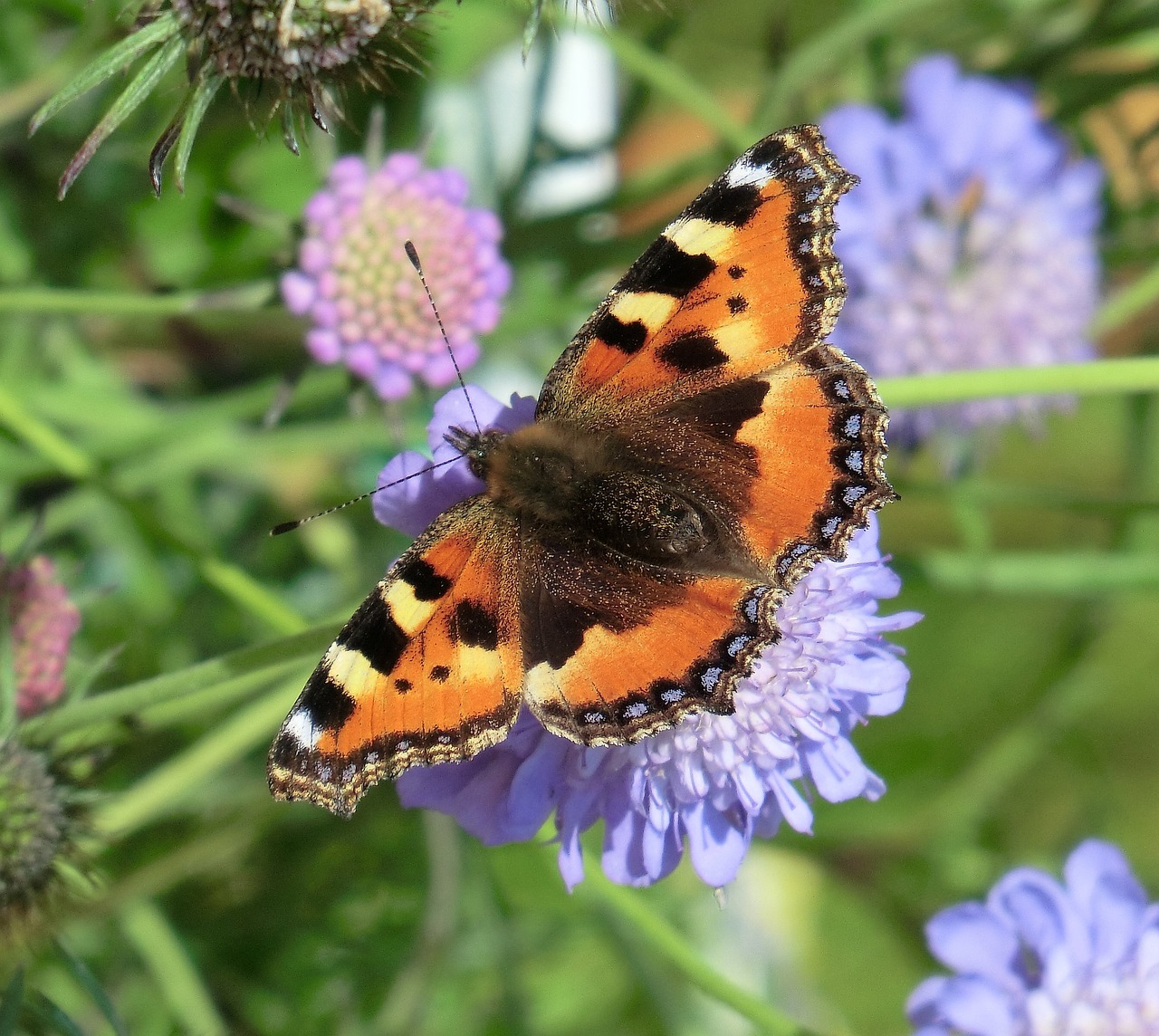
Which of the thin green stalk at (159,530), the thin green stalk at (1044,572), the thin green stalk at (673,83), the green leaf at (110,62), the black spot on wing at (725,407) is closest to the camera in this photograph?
the green leaf at (110,62)

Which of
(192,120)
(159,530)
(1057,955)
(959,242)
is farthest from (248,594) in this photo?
(959,242)

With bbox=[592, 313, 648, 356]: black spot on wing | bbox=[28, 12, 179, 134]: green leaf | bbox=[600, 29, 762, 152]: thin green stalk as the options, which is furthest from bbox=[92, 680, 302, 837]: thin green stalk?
bbox=[600, 29, 762, 152]: thin green stalk

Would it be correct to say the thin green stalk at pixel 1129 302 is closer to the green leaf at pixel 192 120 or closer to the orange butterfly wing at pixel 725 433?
the orange butterfly wing at pixel 725 433

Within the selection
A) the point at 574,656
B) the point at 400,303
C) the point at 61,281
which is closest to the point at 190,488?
the point at 61,281

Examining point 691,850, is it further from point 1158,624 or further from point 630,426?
point 1158,624

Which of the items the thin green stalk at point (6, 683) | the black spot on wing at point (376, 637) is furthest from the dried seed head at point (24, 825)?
the black spot on wing at point (376, 637)

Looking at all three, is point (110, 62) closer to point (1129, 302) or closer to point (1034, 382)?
point (1034, 382)

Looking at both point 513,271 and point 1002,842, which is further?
point 1002,842
